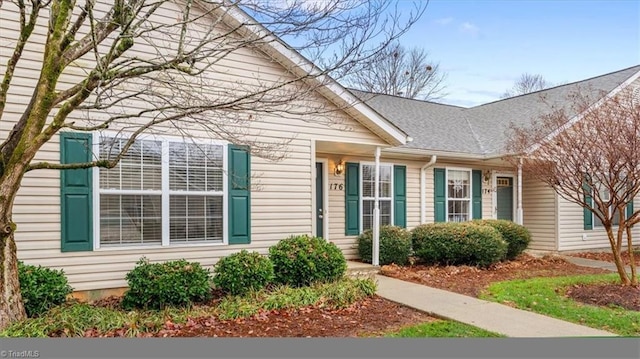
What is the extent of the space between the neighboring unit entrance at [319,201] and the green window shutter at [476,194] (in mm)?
4517

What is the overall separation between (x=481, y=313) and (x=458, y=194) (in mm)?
6138

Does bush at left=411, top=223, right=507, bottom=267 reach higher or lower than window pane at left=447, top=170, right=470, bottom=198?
lower

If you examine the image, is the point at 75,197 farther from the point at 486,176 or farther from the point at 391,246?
the point at 486,176

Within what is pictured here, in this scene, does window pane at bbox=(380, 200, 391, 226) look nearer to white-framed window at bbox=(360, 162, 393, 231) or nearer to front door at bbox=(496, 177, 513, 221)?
white-framed window at bbox=(360, 162, 393, 231)

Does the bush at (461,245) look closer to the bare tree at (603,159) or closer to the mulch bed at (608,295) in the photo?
the bare tree at (603,159)

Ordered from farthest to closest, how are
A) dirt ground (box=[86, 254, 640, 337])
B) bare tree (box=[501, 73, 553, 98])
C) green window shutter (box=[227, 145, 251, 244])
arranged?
bare tree (box=[501, 73, 553, 98]) → green window shutter (box=[227, 145, 251, 244]) → dirt ground (box=[86, 254, 640, 337])

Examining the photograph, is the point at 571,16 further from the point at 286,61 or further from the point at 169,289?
the point at 169,289

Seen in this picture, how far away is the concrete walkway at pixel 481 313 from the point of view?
4934 millimetres

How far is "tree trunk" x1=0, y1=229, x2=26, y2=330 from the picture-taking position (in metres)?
4.57

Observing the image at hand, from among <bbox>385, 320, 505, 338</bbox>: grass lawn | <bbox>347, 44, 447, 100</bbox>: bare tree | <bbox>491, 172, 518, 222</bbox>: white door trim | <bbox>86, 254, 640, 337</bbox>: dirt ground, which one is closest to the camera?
<bbox>385, 320, 505, 338</bbox>: grass lawn

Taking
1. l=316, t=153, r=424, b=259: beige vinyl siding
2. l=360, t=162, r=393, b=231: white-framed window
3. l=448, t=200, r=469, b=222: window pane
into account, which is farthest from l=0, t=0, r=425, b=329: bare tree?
l=448, t=200, r=469, b=222: window pane

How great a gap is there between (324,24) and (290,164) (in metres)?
2.98

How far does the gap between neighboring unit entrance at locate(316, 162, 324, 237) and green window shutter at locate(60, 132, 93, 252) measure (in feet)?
15.3

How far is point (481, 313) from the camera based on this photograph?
5684 millimetres
